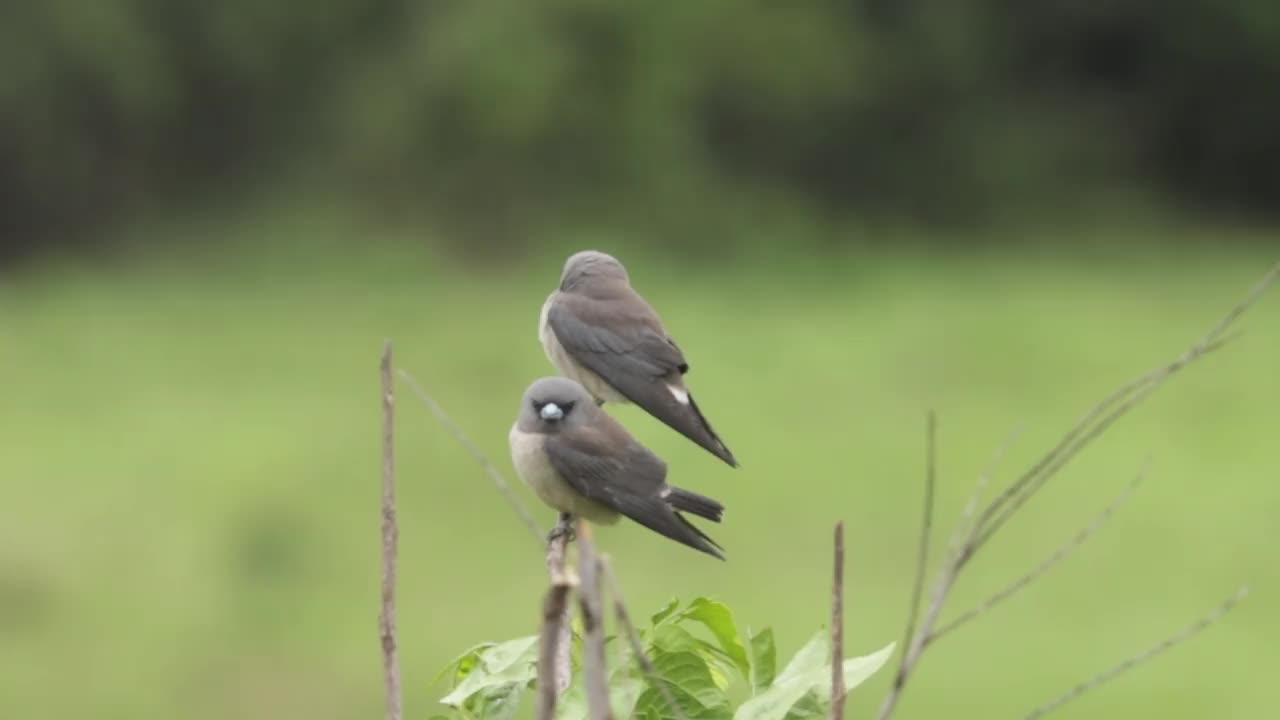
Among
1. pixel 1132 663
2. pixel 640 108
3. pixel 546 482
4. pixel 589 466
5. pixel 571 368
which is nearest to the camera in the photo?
pixel 1132 663

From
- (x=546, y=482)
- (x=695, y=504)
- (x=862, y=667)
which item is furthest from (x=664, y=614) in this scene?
(x=546, y=482)

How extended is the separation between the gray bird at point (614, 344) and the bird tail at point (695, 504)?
198mm

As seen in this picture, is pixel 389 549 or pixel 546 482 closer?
pixel 389 549

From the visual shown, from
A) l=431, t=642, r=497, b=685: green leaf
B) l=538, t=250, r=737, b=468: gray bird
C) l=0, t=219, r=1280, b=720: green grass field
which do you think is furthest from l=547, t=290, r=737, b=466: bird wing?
l=0, t=219, r=1280, b=720: green grass field

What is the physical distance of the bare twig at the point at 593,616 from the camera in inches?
38.9

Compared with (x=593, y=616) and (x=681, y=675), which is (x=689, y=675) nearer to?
(x=681, y=675)

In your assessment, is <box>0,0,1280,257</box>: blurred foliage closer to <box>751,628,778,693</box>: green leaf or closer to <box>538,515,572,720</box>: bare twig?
<box>751,628,778,693</box>: green leaf

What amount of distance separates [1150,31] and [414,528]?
42.0ft

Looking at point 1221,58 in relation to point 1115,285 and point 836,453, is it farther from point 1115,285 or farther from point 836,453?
point 836,453

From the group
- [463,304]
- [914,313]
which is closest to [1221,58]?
[914,313]

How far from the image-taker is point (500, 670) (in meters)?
1.51

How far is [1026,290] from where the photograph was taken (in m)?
23.0

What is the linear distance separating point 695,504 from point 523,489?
1146 centimetres

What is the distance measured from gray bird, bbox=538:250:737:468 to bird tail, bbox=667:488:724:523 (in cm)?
20
